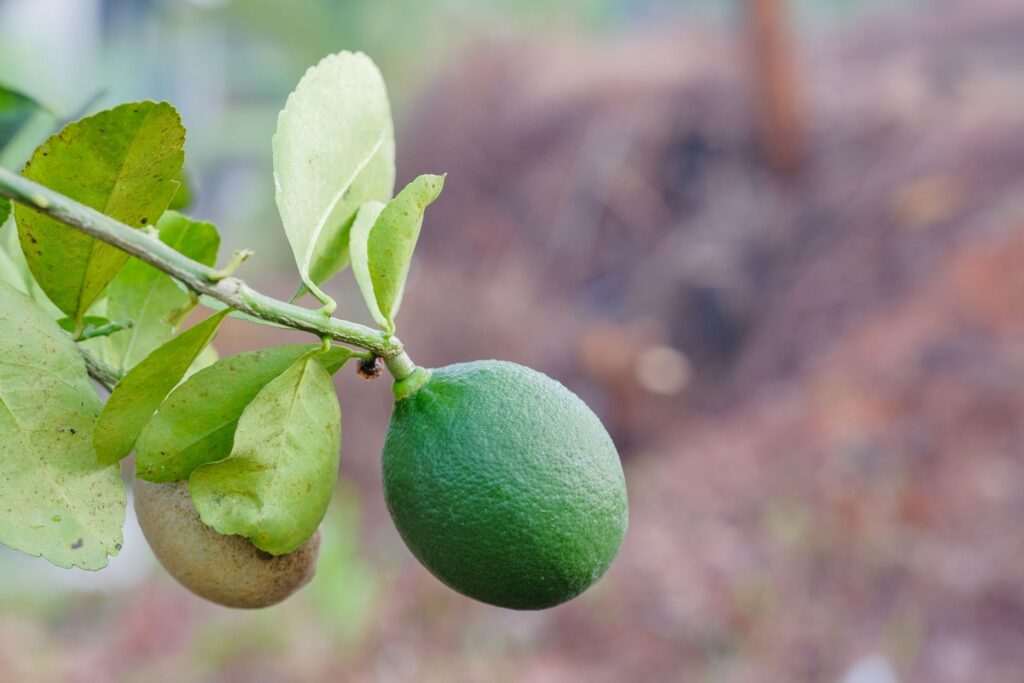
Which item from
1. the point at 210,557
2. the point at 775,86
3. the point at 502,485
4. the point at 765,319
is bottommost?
the point at 765,319

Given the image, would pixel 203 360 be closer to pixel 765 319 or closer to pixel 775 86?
pixel 765 319

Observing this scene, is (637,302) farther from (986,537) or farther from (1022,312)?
(986,537)

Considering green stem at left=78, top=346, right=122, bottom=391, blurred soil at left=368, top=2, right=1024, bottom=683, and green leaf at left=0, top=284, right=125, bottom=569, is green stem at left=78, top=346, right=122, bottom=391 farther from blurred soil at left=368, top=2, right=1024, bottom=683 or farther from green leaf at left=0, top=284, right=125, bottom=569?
blurred soil at left=368, top=2, right=1024, bottom=683

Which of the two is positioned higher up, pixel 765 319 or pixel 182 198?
pixel 182 198

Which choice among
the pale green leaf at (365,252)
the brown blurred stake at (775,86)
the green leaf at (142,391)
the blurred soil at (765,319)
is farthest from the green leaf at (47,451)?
the brown blurred stake at (775,86)

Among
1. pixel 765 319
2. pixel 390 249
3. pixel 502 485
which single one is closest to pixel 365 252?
pixel 390 249

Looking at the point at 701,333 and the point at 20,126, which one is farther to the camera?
the point at 701,333

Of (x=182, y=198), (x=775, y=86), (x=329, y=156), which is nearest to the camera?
(x=329, y=156)
